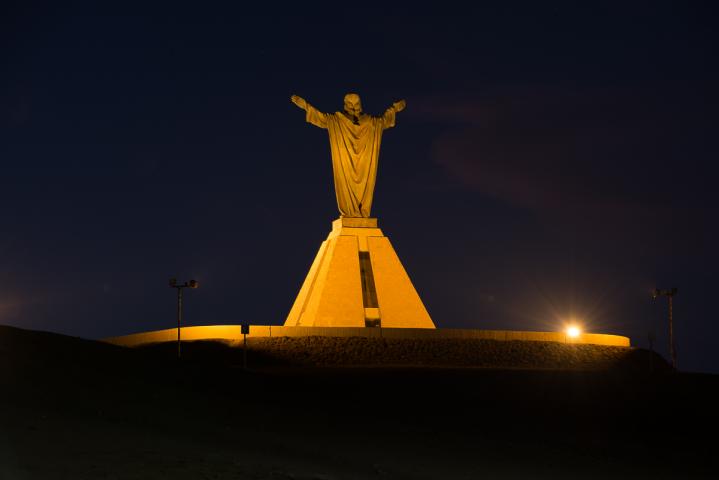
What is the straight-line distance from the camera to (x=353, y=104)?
100 feet

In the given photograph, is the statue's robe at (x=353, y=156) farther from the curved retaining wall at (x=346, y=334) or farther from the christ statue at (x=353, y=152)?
the curved retaining wall at (x=346, y=334)

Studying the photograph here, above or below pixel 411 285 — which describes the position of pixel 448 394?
below

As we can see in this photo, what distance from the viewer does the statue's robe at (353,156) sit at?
30.5m

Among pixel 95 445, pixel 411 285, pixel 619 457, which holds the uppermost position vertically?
pixel 411 285

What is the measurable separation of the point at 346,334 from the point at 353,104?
25.7ft

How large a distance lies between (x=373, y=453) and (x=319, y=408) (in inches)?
109

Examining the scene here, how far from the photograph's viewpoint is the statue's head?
3058 cm

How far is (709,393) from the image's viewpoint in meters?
21.8

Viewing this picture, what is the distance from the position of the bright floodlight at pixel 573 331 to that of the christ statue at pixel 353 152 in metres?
6.80

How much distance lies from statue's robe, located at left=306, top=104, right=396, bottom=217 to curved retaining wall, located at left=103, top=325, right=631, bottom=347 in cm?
565

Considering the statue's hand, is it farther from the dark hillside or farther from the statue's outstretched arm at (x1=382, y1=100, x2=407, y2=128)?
the dark hillside

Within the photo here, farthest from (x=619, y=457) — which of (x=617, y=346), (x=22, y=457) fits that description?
(x=617, y=346)

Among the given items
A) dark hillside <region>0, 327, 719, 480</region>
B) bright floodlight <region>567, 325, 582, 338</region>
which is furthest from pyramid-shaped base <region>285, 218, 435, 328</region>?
dark hillside <region>0, 327, 719, 480</region>

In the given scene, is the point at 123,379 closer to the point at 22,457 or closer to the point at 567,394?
the point at 22,457
